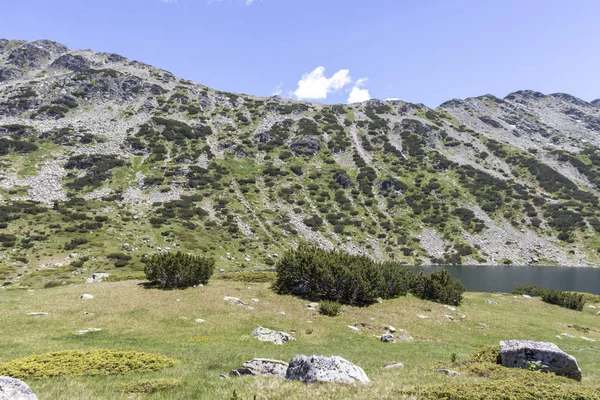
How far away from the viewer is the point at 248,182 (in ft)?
397

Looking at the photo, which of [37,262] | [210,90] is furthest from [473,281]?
[210,90]

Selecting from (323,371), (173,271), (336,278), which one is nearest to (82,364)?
(323,371)

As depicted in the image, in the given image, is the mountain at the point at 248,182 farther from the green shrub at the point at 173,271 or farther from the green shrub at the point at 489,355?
the green shrub at the point at 489,355

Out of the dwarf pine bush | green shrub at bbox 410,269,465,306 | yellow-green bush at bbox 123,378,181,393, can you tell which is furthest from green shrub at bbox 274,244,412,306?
yellow-green bush at bbox 123,378,181,393

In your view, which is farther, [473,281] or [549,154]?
[549,154]

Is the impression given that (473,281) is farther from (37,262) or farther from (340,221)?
(37,262)

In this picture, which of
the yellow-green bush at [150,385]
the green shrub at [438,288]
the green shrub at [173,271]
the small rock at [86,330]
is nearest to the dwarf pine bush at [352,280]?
the green shrub at [438,288]

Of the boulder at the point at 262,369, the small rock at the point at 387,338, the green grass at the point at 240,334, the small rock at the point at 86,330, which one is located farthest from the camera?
the small rock at the point at 387,338

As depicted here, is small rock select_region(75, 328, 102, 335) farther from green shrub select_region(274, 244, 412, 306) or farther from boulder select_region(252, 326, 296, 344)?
green shrub select_region(274, 244, 412, 306)

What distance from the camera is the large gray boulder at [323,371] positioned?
965cm

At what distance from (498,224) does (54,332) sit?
417 ft

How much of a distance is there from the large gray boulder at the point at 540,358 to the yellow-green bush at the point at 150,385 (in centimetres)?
1314

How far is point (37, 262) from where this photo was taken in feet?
187

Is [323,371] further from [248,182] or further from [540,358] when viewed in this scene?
[248,182]
